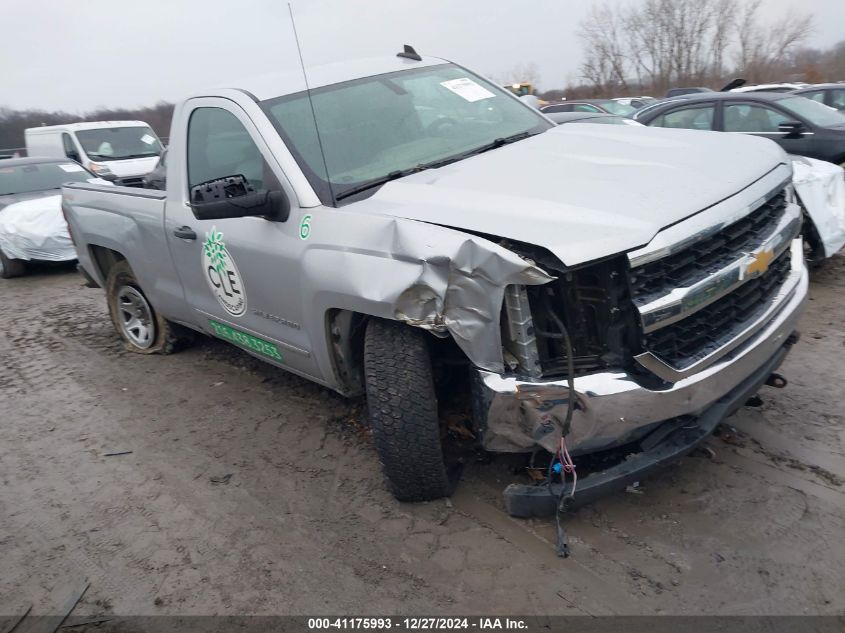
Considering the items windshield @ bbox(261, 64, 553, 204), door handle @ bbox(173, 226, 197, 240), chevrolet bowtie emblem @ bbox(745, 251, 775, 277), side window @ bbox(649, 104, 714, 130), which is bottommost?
side window @ bbox(649, 104, 714, 130)

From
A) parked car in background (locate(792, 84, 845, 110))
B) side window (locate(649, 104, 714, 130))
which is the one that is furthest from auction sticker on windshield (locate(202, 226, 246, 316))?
parked car in background (locate(792, 84, 845, 110))

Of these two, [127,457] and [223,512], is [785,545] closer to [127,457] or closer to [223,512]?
[223,512]

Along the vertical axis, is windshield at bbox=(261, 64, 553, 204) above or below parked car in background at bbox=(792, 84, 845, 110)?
above

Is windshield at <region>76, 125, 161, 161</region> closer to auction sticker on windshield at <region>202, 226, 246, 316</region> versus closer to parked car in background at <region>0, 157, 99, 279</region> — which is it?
parked car in background at <region>0, 157, 99, 279</region>

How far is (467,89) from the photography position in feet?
13.9

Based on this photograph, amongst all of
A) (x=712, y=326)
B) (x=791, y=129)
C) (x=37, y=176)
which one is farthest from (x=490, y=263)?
(x=37, y=176)

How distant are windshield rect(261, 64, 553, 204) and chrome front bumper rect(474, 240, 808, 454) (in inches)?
50.0

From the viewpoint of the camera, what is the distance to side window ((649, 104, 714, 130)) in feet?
27.3

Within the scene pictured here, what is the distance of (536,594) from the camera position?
8.48 feet

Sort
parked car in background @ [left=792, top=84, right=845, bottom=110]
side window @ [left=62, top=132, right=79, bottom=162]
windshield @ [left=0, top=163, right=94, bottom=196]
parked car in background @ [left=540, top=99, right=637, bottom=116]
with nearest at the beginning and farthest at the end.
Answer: windshield @ [left=0, top=163, right=94, bottom=196] < parked car in background @ [left=792, top=84, right=845, bottom=110] < side window @ [left=62, top=132, right=79, bottom=162] < parked car in background @ [left=540, top=99, right=637, bottom=116]

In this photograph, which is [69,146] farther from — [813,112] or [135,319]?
[813,112]

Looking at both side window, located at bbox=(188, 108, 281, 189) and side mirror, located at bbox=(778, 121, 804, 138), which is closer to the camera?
side window, located at bbox=(188, 108, 281, 189)

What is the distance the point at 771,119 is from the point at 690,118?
95cm

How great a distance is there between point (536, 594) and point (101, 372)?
4.07 metres
